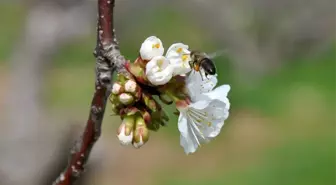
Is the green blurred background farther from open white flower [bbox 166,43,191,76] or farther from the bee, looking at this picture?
open white flower [bbox 166,43,191,76]

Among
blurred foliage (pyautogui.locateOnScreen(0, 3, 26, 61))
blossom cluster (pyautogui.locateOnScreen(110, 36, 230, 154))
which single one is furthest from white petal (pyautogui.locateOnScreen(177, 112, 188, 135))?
blurred foliage (pyautogui.locateOnScreen(0, 3, 26, 61))

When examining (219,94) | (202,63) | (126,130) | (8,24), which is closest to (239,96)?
(8,24)

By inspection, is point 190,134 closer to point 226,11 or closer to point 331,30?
point 226,11

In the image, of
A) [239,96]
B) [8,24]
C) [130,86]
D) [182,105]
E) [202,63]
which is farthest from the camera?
[8,24]

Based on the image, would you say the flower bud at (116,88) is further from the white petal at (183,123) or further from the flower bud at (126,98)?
the white petal at (183,123)

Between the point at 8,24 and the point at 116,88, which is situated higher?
the point at 116,88

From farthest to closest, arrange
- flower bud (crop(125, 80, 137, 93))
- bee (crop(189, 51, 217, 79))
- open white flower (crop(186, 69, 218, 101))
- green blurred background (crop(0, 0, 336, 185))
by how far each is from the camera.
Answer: green blurred background (crop(0, 0, 336, 185)) → bee (crop(189, 51, 217, 79)) → open white flower (crop(186, 69, 218, 101)) → flower bud (crop(125, 80, 137, 93))

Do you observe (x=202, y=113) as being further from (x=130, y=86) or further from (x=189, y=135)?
(x=130, y=86)

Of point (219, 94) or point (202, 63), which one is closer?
point (219, 94)
